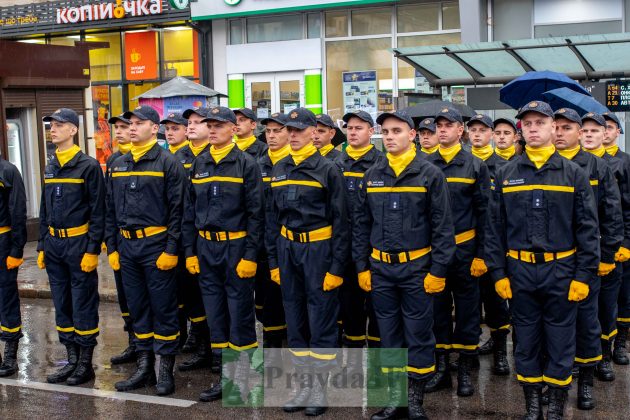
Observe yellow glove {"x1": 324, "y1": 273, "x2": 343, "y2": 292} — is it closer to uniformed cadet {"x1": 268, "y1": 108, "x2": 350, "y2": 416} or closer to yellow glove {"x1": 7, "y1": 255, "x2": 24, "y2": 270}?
uniformed cadet {"x1": 268, "y1": 108, "x2": 350, "y2": 416}

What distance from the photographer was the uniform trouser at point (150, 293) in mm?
7152

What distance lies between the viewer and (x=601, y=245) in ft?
21.2

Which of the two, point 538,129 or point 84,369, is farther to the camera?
point 84,369

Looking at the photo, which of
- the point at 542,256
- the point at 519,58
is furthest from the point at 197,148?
the point at 519,58

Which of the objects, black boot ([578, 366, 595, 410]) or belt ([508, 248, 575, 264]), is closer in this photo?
belt ([508, 248, 575, 264])

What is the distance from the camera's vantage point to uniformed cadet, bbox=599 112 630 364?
735cm

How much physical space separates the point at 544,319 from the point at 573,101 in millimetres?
3149

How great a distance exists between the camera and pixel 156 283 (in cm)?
717

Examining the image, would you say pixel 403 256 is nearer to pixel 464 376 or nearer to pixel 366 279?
pixel 366 279

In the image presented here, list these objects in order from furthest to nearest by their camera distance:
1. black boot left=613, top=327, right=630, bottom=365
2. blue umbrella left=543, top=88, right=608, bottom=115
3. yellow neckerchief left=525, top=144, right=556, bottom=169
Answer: blue umbrella left=543, top=88, right=608, bottom=115, black boot left=613, top=327, right=630, bottom=365, yellow neckerchief left=525, top=144, right=556, bottom=169

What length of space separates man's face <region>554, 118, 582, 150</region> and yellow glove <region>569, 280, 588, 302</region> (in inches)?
54.9

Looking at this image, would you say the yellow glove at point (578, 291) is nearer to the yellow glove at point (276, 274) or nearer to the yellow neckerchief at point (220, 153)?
the yellow glove at point (276, 274)

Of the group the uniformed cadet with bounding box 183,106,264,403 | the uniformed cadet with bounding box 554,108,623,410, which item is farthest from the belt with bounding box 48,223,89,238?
the uniformed cadet with bounding box 554,108,623,410

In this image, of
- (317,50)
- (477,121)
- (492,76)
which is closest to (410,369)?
(477,121)
